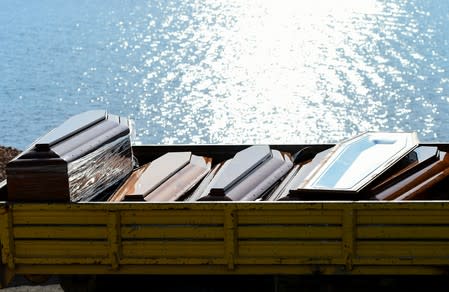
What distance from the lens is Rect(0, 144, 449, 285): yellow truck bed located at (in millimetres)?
8000

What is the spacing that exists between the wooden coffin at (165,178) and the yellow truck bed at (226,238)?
2.14ft

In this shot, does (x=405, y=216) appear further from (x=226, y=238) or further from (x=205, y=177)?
(x=205, y=177)

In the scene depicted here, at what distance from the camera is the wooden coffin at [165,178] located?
9.08 m

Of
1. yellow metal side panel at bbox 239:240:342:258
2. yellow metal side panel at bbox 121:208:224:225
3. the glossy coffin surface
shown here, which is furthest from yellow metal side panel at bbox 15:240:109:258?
the glossy coffin surface

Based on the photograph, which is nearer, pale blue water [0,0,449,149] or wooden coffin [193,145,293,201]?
wooden coffin [193,145,293,201]

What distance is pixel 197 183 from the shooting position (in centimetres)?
973

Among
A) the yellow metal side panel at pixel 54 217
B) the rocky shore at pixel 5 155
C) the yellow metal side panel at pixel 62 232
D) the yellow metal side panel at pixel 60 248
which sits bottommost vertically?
the rocky shore at pixel 5 155

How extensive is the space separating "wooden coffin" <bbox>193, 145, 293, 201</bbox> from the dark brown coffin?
1070 millimetres

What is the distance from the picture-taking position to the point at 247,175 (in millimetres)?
9375

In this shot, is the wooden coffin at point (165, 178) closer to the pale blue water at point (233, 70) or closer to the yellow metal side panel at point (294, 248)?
the yellow metal side panel at point (294, 248)

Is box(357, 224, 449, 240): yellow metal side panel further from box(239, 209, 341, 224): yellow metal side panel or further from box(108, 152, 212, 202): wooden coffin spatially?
box(108, 152, 212, 202): wooden coffin

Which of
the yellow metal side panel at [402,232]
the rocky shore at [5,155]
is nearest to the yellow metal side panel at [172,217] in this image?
the yellow metal side panel at [402,232]

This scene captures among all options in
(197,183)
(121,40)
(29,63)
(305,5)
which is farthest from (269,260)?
(305,5)

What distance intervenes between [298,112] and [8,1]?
5402cm
